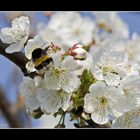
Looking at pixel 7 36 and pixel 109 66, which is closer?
pixel 109 66

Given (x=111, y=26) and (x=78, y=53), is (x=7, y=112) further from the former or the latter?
(x=78, y=53)

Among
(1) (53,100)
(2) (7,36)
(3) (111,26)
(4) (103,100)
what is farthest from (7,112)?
(1) (53,100)

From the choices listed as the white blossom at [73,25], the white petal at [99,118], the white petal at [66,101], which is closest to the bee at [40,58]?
the white petal at [66,101]

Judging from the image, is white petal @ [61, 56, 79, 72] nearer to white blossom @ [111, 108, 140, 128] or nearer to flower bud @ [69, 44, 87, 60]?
flower bud @ [69, 44, 87, 60]

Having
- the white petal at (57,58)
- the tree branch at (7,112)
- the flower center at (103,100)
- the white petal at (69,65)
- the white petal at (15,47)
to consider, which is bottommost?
the tree branch at (7,112)

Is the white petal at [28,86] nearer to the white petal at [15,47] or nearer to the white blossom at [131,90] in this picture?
the white petal at [15,47]

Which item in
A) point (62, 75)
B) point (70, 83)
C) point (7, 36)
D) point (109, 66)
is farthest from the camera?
point (7, 36)

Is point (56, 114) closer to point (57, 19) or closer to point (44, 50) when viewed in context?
point (44, 50)

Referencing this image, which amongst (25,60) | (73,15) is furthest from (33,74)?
(73,15)
